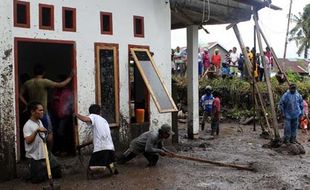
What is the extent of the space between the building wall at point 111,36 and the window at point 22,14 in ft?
0.29

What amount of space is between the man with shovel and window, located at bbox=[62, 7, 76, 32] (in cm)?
211

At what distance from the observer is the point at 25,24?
27.9ft

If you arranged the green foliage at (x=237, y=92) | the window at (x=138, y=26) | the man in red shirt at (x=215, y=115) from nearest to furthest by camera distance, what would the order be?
the window at (x=138, y=26), the man in red shirt at (x=215, y=115), the green foliage at (x=237, y=92)

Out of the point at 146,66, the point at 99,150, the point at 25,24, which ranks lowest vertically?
the point at 99,150

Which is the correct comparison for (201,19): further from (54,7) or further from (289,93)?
(54,7)

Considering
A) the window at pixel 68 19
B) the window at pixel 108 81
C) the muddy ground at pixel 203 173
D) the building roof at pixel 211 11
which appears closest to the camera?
the muddy ground at pixel 203 173

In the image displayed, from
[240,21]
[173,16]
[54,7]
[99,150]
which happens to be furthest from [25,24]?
[240,21]

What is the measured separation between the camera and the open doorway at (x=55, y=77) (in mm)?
9148

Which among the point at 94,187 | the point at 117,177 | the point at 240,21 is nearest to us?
the point at 94,187

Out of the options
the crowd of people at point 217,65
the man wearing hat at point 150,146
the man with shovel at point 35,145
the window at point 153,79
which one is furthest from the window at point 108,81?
the crowd of people at point 217,65

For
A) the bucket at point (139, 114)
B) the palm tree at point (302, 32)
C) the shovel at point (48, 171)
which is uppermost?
the palm tree at point (302, 32)

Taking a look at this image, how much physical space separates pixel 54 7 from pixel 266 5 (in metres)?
6.07

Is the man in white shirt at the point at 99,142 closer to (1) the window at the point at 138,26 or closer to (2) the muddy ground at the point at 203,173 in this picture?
(2) the muddy ground at the point at 203,173

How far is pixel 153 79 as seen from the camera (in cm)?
1027
